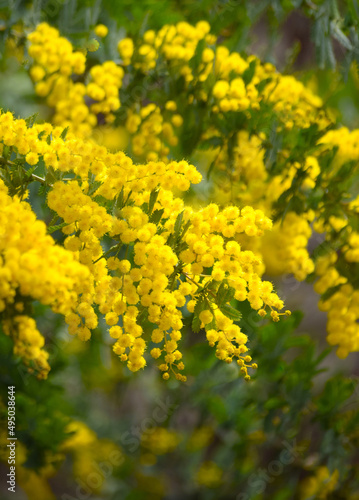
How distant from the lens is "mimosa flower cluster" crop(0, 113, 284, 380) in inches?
→ 31.6

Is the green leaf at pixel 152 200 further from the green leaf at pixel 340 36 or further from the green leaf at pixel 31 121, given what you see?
the green leaf at pixel 340 36

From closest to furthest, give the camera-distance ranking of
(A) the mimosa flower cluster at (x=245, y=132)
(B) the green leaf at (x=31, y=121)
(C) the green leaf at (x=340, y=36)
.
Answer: (B) the green leaf at (x=31, y=121)
(A) the mimosa flower cluster at (x=245, y=132)
(C) the green leaf at (x=340, y=36)

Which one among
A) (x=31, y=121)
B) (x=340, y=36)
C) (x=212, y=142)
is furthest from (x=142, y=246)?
(x=340, y=36)

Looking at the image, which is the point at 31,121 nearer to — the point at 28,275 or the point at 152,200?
the point at 152,200

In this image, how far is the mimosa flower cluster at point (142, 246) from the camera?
0.80 meters

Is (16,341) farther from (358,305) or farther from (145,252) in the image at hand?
(358,305)

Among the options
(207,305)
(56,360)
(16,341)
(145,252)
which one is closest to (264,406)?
(56,360)

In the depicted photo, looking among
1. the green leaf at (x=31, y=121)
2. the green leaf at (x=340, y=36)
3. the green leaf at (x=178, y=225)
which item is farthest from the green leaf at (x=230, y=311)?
the green leaf at (x=340, y=36)

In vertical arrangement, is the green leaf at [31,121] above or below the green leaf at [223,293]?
above

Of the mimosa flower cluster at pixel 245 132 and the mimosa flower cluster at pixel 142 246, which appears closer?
the mimosa flower cluster at pixel 142 246

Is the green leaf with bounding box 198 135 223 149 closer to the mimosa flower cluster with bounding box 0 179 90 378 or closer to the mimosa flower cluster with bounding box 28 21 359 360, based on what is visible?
the mimosa flower cluster with bounding box 28 21 359 360

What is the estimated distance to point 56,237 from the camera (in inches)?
42.1

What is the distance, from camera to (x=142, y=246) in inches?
31.6

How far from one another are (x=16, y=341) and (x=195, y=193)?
80 cm
